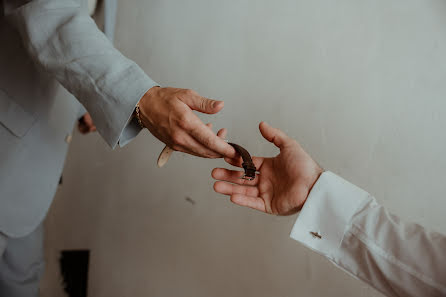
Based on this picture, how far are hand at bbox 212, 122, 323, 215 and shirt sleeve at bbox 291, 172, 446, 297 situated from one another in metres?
0.03

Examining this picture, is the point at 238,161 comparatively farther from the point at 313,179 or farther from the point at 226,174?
the point at 313,179

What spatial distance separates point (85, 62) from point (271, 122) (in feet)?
1.90

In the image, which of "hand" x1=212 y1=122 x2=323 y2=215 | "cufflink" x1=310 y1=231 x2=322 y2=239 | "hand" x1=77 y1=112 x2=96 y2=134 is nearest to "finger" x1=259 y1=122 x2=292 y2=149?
"hand" x1=212 y1=122 x2=323 y2=215

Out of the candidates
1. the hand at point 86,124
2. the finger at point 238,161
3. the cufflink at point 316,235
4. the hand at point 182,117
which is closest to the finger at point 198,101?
the hand at point 182,117

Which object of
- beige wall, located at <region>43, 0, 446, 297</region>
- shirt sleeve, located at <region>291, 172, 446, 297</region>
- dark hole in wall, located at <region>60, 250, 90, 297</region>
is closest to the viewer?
shirt sleeve, located at <region>291, 172, 446, 297</region>

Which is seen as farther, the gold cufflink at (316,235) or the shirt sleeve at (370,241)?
the gold cufflink at (316,235)

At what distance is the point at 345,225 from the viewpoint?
705 millimetres

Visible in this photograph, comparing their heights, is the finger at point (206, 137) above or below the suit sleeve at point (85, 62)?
below

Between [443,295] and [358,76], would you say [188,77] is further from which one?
[443,295]

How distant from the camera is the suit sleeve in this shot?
2.17ft

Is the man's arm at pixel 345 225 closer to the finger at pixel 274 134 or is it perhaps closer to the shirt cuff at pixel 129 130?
the finger at pixel 274 134

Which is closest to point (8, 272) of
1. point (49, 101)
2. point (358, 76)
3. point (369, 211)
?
point (49, 101)

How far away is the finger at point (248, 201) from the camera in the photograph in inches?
30.9

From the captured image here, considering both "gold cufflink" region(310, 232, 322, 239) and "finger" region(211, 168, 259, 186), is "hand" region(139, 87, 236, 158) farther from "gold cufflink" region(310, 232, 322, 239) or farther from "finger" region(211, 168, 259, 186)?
"gold cufflink" region(310, 232, 322, 239)
